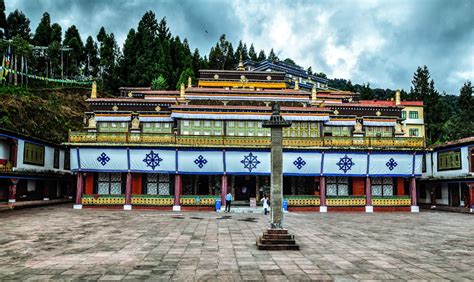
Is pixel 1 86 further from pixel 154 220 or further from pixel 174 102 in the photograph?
pixel 154 220

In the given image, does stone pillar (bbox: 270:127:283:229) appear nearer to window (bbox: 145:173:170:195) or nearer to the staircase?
the staircase

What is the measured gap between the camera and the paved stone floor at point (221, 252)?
10211 millimetres

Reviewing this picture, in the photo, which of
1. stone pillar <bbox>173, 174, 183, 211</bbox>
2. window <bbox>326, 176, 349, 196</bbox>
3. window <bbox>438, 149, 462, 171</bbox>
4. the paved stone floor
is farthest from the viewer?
window <bbox>438, 149, 462, 171</bbox>

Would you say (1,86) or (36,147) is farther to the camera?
(1,86)

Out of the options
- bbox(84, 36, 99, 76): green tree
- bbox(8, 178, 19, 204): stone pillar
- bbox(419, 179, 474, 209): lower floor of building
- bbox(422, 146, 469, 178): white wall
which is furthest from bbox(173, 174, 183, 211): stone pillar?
bbox(84, 36, 99, 76): green tree

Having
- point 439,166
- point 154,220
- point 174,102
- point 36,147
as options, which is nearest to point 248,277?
point 154,220

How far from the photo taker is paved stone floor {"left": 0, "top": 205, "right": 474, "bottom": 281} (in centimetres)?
1021

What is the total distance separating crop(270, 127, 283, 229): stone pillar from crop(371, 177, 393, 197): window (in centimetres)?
2019

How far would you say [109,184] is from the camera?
104 ft

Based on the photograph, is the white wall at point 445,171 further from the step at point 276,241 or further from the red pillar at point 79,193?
the red pillar at point 79,193

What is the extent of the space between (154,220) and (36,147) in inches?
714

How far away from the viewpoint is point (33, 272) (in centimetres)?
1017

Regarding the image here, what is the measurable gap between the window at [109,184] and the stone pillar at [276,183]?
20177 millimetres

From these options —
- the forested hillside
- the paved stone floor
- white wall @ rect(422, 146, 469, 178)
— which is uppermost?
the forested hillside
